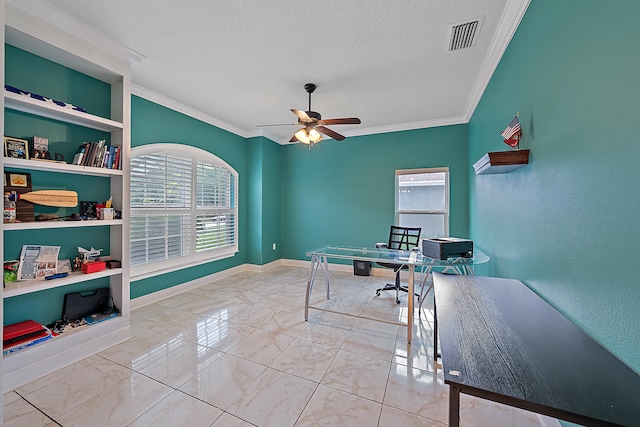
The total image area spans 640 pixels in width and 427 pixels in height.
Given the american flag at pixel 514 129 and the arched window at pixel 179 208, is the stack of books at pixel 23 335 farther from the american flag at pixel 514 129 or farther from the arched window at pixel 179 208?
the american flag at pixel 514 129

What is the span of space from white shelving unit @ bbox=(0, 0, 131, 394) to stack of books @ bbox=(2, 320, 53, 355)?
0.14 ft

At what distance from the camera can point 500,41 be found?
2.09m

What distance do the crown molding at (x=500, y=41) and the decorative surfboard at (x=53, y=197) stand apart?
390 centimetres

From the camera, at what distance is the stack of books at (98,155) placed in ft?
7.17

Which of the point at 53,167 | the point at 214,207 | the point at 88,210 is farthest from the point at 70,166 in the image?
the point at 214,207

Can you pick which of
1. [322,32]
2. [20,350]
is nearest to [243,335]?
[20,350]

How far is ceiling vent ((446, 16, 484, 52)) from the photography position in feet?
6.56

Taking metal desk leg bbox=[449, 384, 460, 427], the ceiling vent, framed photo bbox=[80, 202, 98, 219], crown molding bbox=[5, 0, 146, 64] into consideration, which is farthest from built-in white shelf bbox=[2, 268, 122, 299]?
the ceiling vent

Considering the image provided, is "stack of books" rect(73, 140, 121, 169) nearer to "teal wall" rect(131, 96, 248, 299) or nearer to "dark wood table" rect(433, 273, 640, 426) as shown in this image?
"teal wall" rect(131, 96, 248, 299)

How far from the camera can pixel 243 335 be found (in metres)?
2.47

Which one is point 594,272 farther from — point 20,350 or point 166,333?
point 20,350

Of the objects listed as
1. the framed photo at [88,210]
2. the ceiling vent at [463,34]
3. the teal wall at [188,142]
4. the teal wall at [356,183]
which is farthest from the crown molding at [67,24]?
the teal wall at [356,183]

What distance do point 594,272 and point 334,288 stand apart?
318 centimetres

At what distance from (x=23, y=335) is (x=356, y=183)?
451 centimetres
